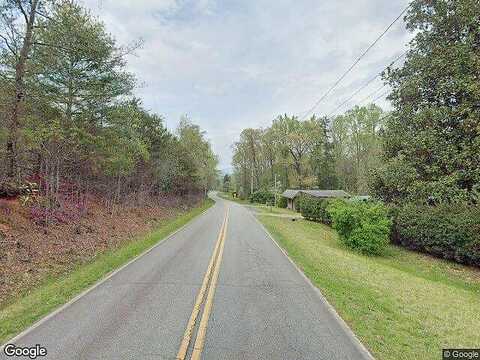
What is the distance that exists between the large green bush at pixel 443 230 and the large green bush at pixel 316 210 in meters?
10.3

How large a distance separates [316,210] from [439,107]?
15.8 meters

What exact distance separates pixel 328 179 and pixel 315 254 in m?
53.4

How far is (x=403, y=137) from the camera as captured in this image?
18.7m

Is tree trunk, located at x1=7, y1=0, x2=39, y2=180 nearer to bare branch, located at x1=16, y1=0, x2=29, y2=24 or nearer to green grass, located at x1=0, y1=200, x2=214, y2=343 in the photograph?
bare branch, located at x1=16, y1=0, x2=29, y2=24

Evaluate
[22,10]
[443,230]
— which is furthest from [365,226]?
[22,10]

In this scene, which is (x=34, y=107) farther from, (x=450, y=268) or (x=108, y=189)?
(x=450, y=268)

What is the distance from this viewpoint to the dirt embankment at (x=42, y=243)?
8336mm

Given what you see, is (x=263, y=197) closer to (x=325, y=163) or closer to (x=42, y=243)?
(x=325, y=163)

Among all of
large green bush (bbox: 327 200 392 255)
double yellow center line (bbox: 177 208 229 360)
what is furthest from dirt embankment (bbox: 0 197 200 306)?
large green bush (bbox: 327 200 392 255)

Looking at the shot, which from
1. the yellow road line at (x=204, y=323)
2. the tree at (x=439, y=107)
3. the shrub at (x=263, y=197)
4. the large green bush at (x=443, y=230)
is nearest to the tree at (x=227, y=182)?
the shrub at (x=263, y=197)

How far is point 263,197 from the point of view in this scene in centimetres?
6812

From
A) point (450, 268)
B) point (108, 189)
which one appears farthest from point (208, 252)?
point (108, 189)

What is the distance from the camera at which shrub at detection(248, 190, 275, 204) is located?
208 ft

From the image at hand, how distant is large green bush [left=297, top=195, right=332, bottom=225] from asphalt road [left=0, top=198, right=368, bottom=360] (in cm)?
2032
